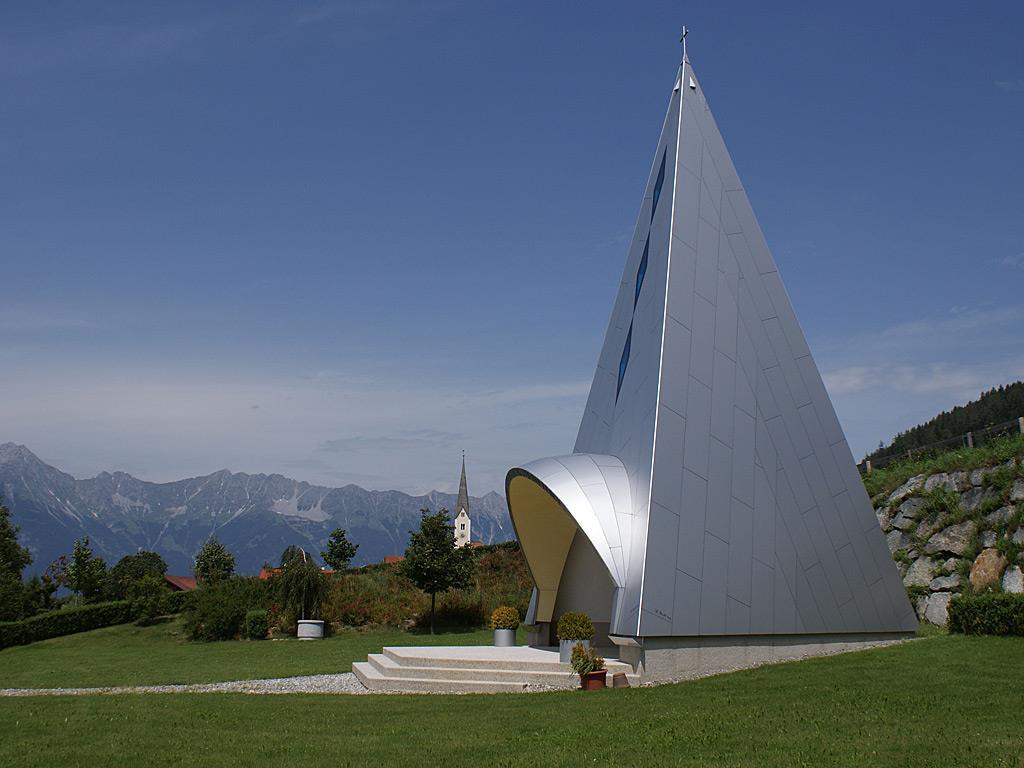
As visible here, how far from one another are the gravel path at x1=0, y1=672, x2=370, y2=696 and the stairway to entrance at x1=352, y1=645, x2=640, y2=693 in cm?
56

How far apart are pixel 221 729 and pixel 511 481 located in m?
9.56

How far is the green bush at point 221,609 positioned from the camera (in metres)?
29.3

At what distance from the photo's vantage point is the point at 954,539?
2028cm

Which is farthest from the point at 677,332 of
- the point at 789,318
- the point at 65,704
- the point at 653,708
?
the point at 65,704

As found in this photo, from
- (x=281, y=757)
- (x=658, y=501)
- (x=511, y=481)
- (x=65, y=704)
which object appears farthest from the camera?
(x=511, y=481)

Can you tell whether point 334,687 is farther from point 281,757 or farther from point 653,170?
point 653,170

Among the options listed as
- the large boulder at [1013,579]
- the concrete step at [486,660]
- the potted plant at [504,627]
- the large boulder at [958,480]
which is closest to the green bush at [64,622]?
the concrete step at [486,660]

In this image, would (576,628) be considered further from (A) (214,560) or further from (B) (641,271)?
(A) (214,560)

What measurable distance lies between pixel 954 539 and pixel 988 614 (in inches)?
237

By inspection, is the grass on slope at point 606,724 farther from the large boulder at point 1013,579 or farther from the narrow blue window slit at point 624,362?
the narrow blue window slit at point 624,362

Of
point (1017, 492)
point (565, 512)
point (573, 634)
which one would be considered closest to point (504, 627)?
point (565, 512)

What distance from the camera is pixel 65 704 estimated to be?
12.6m

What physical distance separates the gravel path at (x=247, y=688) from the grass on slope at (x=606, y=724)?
6.32 feet

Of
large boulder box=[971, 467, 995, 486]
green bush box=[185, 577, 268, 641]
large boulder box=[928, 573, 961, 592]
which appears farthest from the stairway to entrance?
green bush box=[185, 577, 268, 641]
